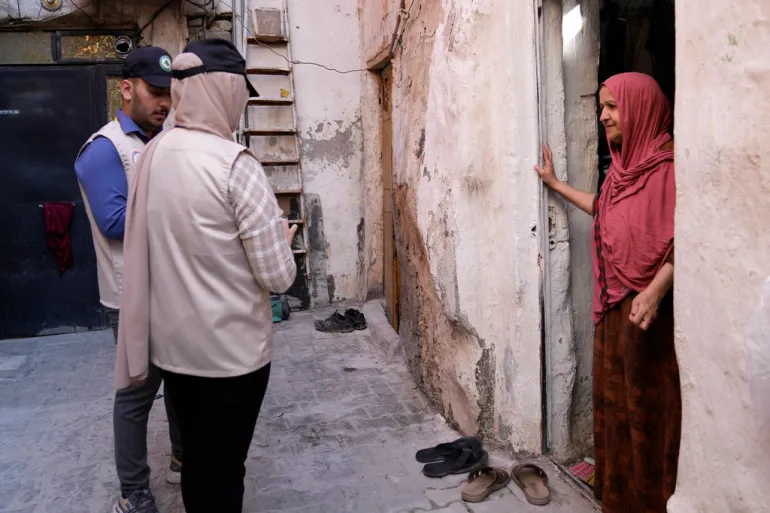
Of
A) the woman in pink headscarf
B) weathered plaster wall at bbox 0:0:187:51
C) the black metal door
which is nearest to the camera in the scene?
the woman in pink headscarf

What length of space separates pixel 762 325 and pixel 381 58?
17.8 ft

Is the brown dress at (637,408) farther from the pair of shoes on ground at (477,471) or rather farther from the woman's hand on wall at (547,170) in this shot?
the woman's hand on wall at (547,170)

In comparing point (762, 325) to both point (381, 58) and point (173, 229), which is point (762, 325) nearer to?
point (173, 229)

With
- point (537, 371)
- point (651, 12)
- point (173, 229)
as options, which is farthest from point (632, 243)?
point (651, 12)

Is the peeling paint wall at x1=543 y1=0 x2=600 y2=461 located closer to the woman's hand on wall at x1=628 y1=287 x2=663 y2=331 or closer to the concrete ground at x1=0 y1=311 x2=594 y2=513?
the concrete ground at x1=0 y1=311 x2=594 y2=513

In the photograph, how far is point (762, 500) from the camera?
180 cm

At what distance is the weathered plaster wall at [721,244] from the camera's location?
1.76 metres

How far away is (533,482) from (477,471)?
10.5 inches

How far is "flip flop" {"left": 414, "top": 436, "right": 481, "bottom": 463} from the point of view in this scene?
3.51m

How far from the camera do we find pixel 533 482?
3152 millimetres

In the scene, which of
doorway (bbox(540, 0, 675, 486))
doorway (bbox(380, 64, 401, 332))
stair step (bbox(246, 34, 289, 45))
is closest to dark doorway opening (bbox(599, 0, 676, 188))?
doorway (bbox(540, 0, 675, 486))

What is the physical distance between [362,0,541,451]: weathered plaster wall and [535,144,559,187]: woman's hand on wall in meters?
0.05

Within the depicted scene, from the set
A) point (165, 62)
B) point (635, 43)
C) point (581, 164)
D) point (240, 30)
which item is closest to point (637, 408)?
point (581, 164)

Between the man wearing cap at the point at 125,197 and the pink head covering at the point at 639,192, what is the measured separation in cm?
188
